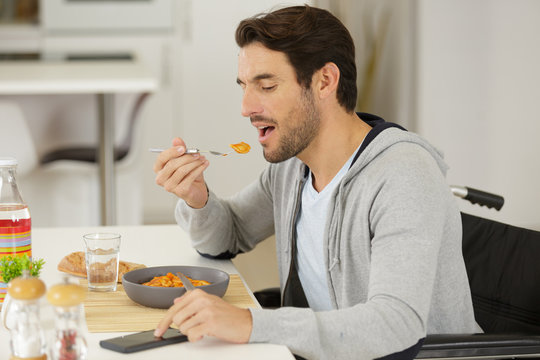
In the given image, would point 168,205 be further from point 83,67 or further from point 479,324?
point 479,324

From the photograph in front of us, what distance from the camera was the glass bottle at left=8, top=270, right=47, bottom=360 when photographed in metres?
0.88

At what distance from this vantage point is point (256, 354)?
1.06 m

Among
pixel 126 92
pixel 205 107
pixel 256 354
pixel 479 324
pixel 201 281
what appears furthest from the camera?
pixel 205 107

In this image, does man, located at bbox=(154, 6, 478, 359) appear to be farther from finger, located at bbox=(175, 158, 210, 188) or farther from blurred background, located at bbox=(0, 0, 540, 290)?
blurred background, located at bbox=(0, 0, 540, 290)

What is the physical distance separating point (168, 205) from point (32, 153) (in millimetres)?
1940

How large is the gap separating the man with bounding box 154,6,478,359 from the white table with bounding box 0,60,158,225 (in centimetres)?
172

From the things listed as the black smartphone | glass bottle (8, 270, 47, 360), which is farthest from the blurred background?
glass bottle (8, 270, 47, 360)

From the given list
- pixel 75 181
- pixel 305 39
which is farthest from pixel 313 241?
pixel 75 181

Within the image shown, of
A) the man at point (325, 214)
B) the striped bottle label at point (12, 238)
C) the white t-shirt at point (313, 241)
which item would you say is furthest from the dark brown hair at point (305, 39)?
the striped bottle label at point (12, 238)

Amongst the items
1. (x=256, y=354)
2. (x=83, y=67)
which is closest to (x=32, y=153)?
(x=83, y=67)

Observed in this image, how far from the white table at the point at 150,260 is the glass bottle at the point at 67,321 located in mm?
24

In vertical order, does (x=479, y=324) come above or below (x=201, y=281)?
below

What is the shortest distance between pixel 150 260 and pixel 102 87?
1907mm

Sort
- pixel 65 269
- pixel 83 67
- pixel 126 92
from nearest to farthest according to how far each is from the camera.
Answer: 1. pixel 65 269
2. pixel 126 92
3. pixel 83 67
